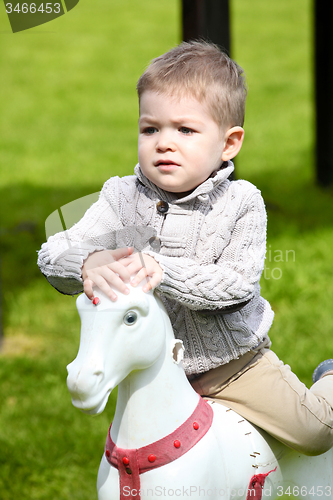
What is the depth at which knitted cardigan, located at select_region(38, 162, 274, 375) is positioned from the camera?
153cm

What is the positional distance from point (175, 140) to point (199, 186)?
16 centimetres

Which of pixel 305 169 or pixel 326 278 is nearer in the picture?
pixel 326 278

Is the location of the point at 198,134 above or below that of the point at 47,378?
above

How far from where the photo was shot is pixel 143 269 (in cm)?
145

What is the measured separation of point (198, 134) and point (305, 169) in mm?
5698

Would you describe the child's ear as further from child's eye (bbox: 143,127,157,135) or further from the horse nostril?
the horse nostril

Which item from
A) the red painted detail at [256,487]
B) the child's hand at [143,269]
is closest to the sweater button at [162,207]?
the child's hand at [143,269]

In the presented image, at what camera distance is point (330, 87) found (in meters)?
6.53

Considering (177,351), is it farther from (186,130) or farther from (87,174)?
(87,174)

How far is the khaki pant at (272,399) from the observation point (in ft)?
5.88

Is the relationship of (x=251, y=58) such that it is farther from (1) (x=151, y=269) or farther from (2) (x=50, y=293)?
(1) (x=151, y=269)

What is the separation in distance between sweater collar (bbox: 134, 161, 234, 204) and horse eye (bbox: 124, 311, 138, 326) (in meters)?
0.41

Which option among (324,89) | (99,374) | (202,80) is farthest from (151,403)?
(324,89)

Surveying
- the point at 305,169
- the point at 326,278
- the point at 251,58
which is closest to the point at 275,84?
the point at 251,58
